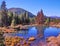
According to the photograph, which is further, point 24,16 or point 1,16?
point 24,16

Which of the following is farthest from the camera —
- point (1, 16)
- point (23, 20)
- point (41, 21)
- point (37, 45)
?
point (41, 21)

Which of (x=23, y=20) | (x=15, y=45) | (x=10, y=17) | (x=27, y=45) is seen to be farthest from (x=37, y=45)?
(x=23, y=20)

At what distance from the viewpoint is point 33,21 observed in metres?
131

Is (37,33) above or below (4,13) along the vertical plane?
below

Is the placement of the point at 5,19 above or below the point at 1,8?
below

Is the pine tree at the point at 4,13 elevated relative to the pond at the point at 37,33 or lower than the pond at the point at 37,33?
elevated

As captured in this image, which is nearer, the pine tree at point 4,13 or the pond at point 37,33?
the pond at point 37,33

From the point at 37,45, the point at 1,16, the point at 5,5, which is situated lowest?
the point at 37,45

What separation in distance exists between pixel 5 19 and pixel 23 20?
2993 centimetres

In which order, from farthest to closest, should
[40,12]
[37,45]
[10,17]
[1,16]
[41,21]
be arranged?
1. [40,12]
2. [41,21]
3. [10,17]
4. [1,16]
5. [37,45]

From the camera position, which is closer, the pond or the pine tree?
the pond

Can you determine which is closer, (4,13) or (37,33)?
(37,33)

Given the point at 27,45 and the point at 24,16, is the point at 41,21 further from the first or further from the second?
the point at 27,45

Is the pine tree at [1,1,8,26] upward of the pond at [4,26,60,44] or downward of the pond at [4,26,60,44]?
upward
